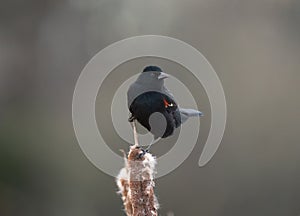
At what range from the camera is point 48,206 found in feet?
18.3

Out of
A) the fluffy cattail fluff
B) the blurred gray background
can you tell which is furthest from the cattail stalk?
the blurred gray background

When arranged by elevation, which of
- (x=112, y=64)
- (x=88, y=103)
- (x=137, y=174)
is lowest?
(x=137, y=174)

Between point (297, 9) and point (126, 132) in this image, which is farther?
point (297, 9)

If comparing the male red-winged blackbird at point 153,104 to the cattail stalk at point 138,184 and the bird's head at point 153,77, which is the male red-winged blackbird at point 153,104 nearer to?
the bird's head at point 153,77

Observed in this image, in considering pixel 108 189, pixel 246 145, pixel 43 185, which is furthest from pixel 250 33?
pixel 43 185

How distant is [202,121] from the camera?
5.45m

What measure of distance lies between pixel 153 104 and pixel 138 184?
75 centimetres

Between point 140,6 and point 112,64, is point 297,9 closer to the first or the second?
point 140,6

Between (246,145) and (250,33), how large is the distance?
4.12 feet

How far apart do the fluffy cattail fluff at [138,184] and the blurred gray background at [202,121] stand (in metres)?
3.93

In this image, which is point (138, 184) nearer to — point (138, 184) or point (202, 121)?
point (138, 184)

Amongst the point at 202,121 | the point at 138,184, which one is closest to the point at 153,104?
the point at 138,184

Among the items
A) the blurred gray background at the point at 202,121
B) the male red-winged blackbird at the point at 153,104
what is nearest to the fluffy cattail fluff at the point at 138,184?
the male red-winged blackbird at the point at 153,104

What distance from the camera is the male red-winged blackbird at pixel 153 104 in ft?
7.01
